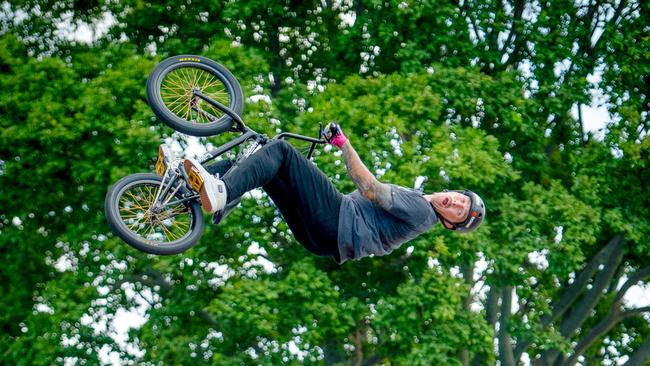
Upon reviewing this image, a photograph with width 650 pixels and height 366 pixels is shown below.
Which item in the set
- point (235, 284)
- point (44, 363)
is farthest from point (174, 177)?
point (44, 363)

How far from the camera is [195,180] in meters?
6.22

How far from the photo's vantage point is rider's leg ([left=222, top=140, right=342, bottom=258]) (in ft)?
20.4

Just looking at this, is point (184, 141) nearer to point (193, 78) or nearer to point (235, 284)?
point (235, 284)

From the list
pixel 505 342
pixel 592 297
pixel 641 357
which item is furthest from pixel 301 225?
pixel 641 357

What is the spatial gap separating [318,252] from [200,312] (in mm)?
8209

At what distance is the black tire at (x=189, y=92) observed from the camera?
6910 millimetres

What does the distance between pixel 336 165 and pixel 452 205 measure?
579 cm

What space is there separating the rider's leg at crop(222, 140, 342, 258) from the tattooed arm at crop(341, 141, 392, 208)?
244 mm

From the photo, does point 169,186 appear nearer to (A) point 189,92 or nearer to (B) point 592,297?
(A) point 189,92

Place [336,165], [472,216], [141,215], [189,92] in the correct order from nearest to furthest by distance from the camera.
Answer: [472,216] < [141,215] < [189,92] < [336,165]

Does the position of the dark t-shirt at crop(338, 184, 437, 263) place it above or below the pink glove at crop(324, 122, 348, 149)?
below

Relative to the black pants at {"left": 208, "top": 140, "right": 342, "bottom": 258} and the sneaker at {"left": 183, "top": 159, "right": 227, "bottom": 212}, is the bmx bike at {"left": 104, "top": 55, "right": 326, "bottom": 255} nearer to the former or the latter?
the sneaker at {"left": 183, "top": 159, "right": 227, "bottom": 212}

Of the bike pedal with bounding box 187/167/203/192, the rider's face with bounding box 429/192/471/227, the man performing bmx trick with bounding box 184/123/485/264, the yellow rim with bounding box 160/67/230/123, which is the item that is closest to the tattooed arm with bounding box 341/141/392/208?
the man performing bmx trick with bounding box 184/123/485/264

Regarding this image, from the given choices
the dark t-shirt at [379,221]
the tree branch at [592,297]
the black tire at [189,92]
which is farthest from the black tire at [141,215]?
the tree branch at [592,297]
